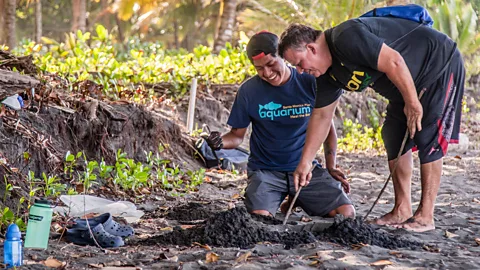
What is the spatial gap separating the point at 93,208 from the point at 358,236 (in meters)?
1.95

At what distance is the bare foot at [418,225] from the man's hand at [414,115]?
0.63 meters

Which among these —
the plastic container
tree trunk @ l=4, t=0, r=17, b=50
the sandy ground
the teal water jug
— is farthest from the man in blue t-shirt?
tree trunk @ l=4, t=0, r=17, b=50

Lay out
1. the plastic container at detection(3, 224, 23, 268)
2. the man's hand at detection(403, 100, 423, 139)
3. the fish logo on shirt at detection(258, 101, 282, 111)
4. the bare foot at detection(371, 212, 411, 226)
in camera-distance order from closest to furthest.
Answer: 1. the plastic container at detection(3, 224, 23, 268)
2. the man's hand at detection(403, 100, 423, 139)
3. the bare foot at detection(371, 212, 411, 226)
4. the fish logo on shirt at detection(258, 101, 282, 111)

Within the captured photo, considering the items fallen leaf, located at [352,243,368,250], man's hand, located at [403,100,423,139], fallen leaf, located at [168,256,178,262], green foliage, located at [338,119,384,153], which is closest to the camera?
fallen leaf, located at [168,256,178,262]

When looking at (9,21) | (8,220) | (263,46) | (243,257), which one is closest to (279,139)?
(263,46)

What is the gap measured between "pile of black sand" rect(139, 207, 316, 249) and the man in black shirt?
820 mm

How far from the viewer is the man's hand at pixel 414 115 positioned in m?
4.32

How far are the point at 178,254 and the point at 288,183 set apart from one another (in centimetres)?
177

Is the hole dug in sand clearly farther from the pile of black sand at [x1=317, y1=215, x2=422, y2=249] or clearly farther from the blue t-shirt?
the blue t-shirt

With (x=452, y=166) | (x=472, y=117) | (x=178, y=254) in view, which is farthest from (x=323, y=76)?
(x=472, y=117)

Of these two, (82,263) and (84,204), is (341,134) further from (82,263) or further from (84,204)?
(82,263)

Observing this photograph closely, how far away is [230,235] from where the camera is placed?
3857 mm

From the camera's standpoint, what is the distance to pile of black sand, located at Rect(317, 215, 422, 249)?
391 centimetres

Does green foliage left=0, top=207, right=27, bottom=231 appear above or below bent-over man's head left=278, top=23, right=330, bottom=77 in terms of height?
below
